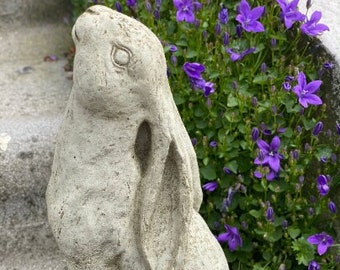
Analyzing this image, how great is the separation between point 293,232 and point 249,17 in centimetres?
76

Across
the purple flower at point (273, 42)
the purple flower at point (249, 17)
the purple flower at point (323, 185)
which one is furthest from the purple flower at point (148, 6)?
the purple flower at point (323, 185)

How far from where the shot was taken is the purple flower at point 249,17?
2.45m

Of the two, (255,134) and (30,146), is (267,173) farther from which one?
(30,146)

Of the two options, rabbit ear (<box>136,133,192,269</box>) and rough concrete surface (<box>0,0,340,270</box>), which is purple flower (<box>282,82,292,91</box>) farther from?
rabbit ear (<box>136,133,192,269</box>)

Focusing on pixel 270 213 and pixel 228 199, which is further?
pixel 228 199

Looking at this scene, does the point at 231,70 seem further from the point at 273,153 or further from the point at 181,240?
the point at 181,240

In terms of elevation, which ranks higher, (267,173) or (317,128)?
(317,128)

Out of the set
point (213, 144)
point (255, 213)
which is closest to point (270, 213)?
point (255, 213)

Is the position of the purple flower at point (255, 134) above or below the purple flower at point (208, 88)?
below

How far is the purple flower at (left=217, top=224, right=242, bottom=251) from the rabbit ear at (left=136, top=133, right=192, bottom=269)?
692 millimetres

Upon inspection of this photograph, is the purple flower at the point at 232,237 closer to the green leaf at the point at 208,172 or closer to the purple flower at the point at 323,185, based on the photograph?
the green leaf at the point at 208,172

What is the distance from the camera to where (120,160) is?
63.7 inches

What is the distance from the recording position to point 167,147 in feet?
5.24

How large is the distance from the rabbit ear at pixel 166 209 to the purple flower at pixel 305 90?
806 mm
